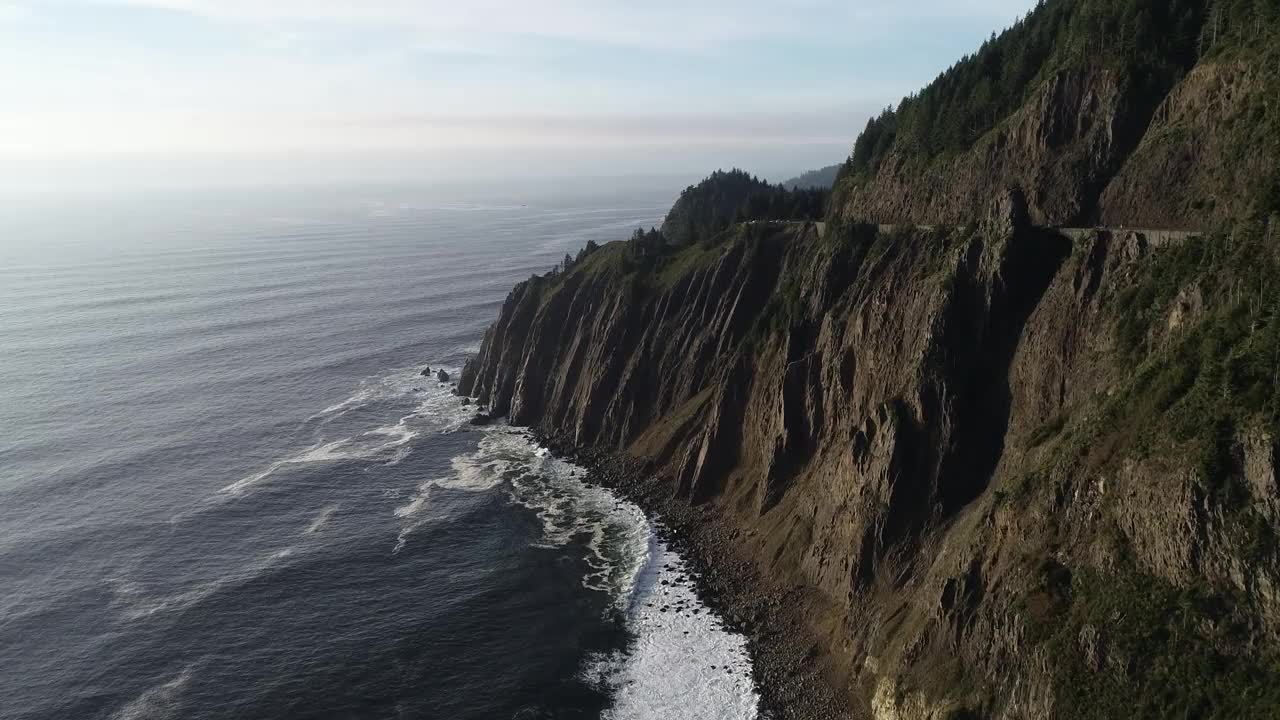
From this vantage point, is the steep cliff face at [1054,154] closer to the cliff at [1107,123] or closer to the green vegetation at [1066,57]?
the cliff at [1107,123]

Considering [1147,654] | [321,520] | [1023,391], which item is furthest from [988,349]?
[321,520]

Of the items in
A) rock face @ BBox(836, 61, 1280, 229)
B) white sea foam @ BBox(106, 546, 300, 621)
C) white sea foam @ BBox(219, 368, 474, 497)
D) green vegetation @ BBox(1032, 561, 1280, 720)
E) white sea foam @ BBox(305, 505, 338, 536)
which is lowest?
white sea foam @ BBox(106, 546, 300, 621)

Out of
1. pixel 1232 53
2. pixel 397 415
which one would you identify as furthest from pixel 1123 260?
pixel 397 415

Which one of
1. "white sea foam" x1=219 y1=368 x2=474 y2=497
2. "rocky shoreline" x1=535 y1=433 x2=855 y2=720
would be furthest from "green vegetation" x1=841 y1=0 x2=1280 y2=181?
"white sea foam" x1=219 y1=368 x2=474 y2=497

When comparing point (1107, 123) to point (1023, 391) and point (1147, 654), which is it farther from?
point (1147, 654)

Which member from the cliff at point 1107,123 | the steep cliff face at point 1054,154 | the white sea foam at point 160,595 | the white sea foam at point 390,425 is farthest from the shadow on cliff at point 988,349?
the white sea foam at point 390,425

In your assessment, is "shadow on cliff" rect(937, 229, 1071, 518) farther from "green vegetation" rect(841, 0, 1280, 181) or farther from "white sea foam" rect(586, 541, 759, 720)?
"white sea foam" rect(586, 541, 759, 720)
